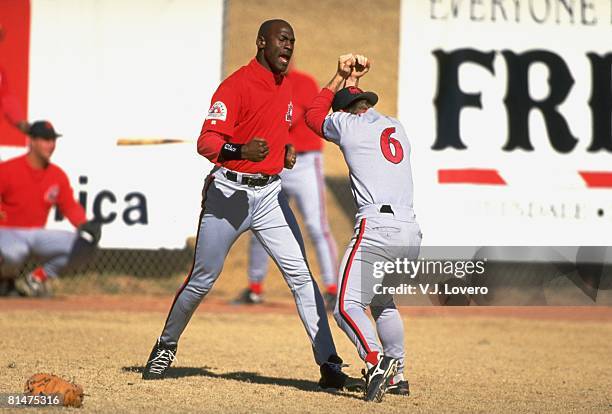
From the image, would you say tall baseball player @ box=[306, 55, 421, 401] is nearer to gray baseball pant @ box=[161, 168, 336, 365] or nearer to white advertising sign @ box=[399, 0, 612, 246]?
gray baseball pant @ box=[161, 168, 336, 365]

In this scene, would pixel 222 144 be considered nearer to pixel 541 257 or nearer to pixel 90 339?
pixel 90 339

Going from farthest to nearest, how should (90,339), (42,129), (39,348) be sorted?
(42,129)
(90,339)
(39,348)

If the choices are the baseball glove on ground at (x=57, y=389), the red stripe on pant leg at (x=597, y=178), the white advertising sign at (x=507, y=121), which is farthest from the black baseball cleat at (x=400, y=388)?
the red stripe on pant leg at (x=597, y=178)

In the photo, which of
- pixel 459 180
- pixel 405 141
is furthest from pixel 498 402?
pixel 459 180

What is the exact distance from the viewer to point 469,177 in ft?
39.6

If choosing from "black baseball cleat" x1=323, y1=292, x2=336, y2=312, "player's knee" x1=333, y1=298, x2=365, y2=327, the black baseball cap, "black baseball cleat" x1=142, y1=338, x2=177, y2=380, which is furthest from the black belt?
"black baseball cleat" x1=323, y1=292, x2=336, y2=312

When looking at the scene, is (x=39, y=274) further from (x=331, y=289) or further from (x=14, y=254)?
(x=331, y=289)

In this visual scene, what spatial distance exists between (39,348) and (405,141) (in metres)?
3.34

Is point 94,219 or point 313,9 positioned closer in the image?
point 94,219

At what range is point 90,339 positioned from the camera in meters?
9.12

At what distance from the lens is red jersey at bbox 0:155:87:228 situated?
1130cm

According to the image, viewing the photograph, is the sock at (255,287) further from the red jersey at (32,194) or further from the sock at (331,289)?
the red jersey at (32,194)

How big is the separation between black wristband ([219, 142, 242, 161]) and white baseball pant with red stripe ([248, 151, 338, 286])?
469cm

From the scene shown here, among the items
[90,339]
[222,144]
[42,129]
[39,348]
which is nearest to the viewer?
[222,144]
